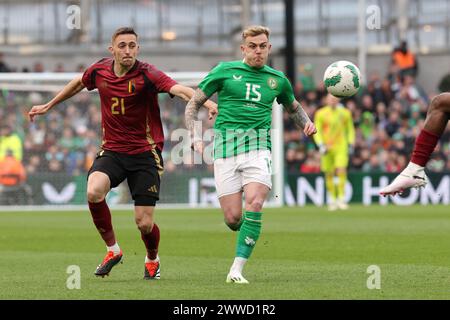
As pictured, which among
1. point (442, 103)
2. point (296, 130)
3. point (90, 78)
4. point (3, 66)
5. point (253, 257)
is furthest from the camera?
point (296, 130)

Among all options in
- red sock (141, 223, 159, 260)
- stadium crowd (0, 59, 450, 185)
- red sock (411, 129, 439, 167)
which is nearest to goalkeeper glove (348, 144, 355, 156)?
stadium crowd (0, 59, 450, 185)

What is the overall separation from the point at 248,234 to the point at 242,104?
1.18m

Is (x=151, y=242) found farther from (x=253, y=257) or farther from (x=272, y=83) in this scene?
(x=253, y=257)

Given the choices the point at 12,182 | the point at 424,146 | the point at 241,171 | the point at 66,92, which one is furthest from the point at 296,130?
the point at 424,146

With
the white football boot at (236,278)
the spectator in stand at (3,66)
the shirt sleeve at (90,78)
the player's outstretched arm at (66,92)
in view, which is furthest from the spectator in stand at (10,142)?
the white football boot at (236,278)

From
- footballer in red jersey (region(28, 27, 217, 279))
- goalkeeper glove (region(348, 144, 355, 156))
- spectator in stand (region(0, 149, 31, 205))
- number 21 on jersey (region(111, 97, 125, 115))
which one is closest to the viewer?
footballer in red jersey (region(28, 27, 217, 279))

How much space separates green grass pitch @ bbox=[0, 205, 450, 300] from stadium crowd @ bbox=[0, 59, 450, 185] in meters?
3.04

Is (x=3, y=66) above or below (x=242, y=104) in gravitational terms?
below

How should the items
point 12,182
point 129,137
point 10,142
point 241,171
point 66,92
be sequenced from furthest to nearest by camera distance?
point 10,142 → point 12,182 → point 66,92 → point 129,137 → point 241,171

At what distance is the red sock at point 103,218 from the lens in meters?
10.3

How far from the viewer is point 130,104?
10.4m

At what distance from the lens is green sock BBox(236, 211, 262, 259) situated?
9734mm

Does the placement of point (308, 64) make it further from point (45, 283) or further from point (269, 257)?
point (45, 283)

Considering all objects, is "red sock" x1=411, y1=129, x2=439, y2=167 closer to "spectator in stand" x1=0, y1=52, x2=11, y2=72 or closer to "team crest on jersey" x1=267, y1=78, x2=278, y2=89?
"team crest on jersey" x1=267, y1=78, x2=278, y2=89
